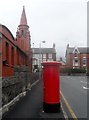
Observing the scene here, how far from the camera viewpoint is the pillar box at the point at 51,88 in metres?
11.2

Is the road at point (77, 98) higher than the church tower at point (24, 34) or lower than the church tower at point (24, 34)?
lower

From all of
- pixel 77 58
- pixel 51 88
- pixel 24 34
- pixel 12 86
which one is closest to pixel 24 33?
pixel 24 34

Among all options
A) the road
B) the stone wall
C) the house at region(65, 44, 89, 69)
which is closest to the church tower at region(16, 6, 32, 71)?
the road

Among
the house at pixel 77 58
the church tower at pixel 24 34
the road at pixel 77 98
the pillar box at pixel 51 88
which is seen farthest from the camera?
the house at pixel 77 58

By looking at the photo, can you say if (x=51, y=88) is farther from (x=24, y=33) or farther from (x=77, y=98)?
(x=24, y=33)

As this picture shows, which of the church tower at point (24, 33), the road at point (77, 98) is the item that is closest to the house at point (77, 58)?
the church tower at point (24, 33)

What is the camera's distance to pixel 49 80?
11.4 m

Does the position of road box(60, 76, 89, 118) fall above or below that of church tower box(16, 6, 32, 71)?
below

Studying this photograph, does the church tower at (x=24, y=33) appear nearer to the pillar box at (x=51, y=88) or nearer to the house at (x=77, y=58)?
the pillar box at (x=51, y=88)

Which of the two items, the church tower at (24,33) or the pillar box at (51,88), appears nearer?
the pillar box at (51,88)

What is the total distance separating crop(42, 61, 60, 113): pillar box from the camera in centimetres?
1121

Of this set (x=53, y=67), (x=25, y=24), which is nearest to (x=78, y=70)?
(x=25, y=24)

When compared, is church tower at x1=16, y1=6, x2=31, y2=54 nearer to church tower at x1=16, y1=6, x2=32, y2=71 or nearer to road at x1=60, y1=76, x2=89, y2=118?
church tower at x1=16, y1=6, x2=32, y2=71

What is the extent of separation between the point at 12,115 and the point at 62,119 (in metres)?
1.89
